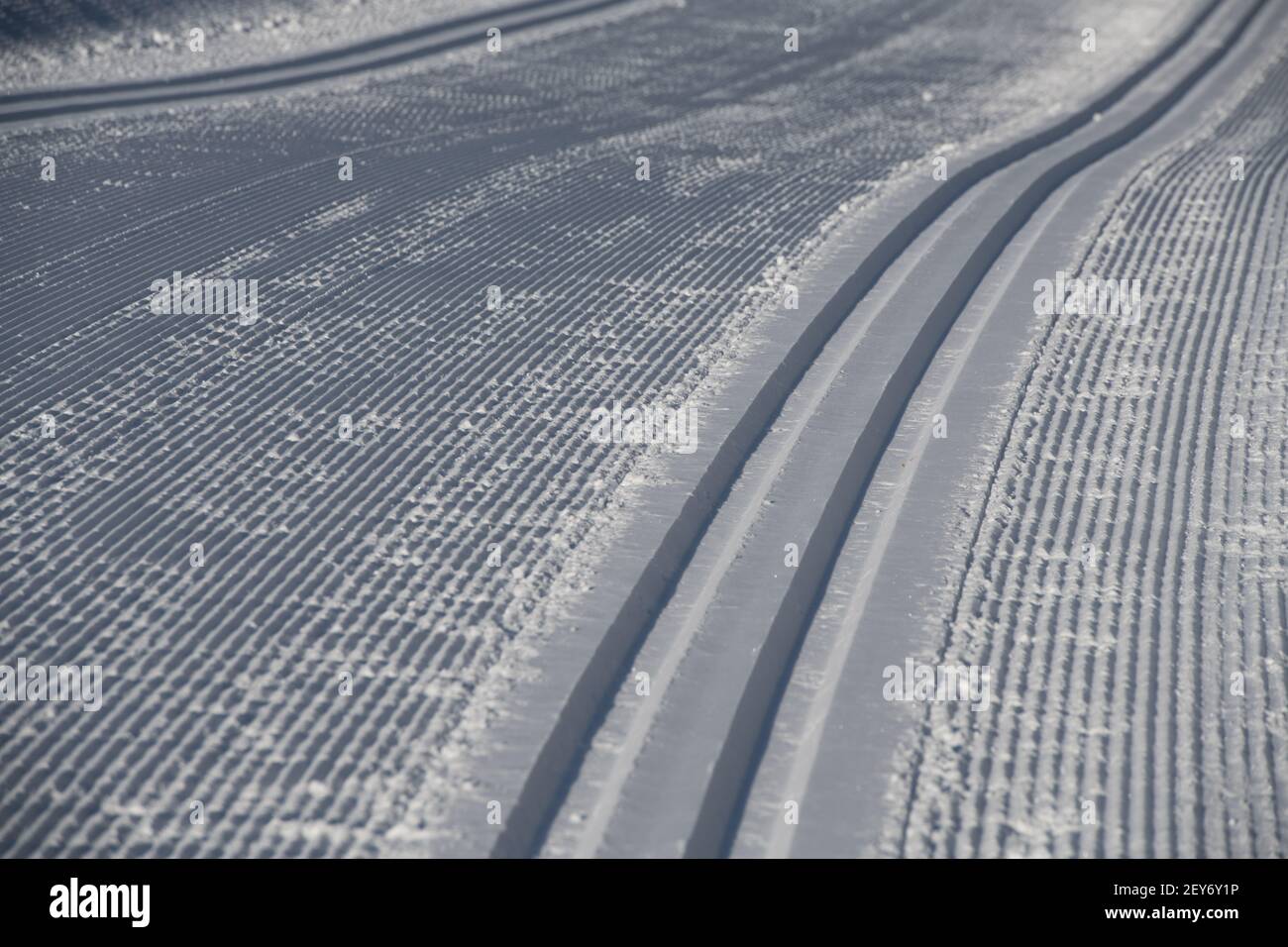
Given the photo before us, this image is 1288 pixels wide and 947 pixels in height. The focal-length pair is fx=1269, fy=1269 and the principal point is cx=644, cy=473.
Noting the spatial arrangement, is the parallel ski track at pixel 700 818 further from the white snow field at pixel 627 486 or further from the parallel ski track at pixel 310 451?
the parallel ski track at pixel 310 451

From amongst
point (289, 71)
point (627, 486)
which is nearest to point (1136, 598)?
point (627, 486)

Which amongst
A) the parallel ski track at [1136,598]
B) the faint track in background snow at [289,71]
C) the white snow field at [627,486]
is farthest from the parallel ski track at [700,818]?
the faint track in background snow at [289,71]

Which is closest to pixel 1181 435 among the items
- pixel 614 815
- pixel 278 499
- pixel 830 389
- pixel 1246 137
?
pixel 830 389

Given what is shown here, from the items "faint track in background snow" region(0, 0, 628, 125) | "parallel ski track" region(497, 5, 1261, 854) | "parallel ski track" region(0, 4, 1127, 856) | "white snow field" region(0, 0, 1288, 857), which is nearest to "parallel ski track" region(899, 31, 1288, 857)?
"white snow field" region(0, 0, 1288, 857)

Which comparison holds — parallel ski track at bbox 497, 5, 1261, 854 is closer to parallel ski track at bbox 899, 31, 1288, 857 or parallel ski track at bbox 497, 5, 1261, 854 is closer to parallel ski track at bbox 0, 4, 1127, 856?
parallel ski track at bbox 0, 4, 1127, 856

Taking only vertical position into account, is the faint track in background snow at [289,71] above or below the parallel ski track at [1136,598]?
above
